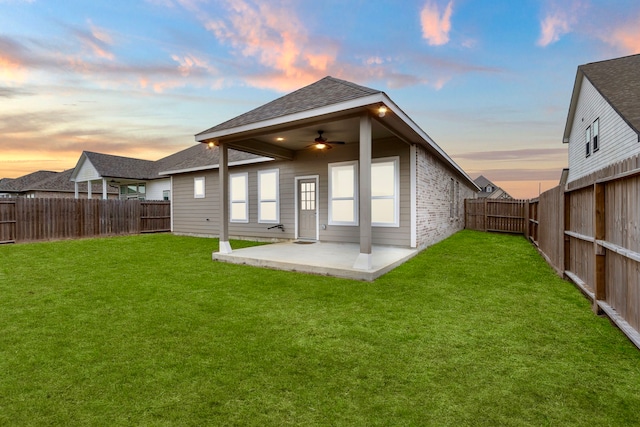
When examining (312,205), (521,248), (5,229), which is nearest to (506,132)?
(521,248)

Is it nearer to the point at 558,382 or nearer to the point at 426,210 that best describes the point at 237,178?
the point at 426,210

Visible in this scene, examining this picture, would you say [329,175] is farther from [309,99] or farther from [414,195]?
[309,99]

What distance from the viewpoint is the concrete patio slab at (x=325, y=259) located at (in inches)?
214

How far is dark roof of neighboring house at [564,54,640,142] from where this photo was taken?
9.13 metres

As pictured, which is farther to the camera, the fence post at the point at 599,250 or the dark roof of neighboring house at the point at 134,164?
the dark roof of neighboring house at the point at 134,164

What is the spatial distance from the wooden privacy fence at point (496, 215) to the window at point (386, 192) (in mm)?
8364

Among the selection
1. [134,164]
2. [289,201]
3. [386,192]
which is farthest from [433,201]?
[134,164]

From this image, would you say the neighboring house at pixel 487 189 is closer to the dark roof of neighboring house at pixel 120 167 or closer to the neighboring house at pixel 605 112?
the neighboring house at pixel 605 112

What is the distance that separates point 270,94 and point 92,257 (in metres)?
9.96

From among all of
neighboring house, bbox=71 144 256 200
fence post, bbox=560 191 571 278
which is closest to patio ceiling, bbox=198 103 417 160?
fence post, bbox=560 191 571 278

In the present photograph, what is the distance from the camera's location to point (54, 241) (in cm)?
1103

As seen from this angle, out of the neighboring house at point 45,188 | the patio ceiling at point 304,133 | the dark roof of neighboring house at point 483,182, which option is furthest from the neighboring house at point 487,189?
the neighboring house at point 45,188

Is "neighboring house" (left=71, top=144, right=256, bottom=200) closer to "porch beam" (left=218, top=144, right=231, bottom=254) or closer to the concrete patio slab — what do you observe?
"porch beam" (left=218, top=144, right=231, bottom=254)

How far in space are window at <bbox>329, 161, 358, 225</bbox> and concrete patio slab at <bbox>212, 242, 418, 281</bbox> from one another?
2.89 feet
